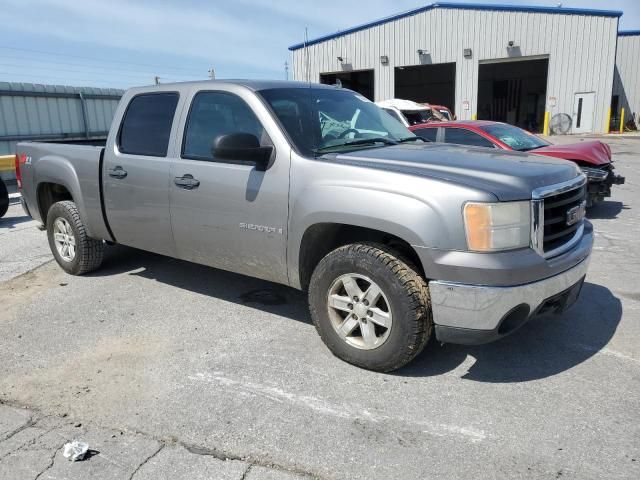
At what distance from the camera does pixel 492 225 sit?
3.01m

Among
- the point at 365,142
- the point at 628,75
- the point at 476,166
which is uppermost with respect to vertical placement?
the point at 628,75

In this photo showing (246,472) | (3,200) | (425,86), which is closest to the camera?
(246,472)

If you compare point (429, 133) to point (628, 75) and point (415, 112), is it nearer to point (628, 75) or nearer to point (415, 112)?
point (415, 112)

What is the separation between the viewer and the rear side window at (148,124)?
182 inches

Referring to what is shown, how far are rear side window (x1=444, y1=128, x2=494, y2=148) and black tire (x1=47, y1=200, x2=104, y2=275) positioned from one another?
18.5ft

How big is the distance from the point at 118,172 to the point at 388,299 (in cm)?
289

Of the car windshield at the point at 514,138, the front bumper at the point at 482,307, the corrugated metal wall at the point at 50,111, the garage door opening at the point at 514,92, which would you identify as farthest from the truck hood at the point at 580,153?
the garage door opening at the point at 514,92

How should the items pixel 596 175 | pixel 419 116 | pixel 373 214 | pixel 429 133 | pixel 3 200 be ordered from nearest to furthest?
pixel 373 214, pixel 596 175, pixel 3 200, pixel 429 133, pixel 419 116

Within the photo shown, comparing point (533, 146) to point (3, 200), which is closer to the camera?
point (533, 146)

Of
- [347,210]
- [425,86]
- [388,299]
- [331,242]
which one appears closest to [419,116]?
[331,242]

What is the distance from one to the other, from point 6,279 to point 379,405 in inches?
182

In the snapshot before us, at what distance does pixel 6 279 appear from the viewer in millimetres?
5875

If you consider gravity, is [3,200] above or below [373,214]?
below

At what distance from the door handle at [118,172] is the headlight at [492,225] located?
10.3ft
